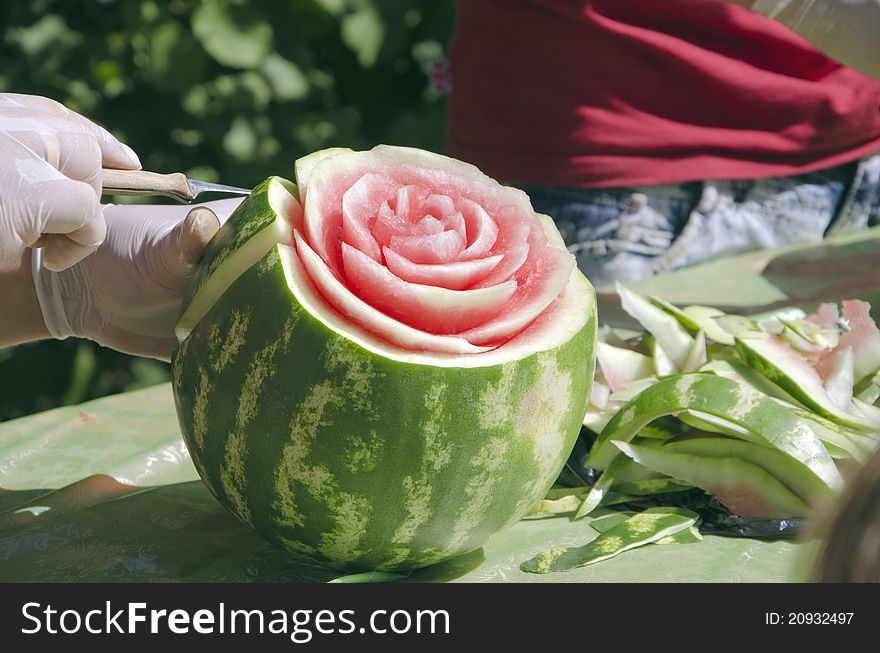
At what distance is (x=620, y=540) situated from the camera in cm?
144

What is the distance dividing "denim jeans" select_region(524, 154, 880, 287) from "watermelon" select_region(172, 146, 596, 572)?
47.8 inches

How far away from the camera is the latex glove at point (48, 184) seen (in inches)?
52.6

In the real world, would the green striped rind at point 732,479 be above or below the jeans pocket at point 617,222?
above

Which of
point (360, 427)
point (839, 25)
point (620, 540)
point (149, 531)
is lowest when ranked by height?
point (149, 531)

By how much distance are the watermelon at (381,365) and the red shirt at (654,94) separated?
1.14 metres

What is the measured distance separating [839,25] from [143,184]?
1.29 metres

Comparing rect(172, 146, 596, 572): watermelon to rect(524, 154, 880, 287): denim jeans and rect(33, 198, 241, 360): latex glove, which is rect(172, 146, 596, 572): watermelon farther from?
rect(524, 154, 880, 287): denim jeans

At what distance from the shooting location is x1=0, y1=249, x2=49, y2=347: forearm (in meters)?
1.68

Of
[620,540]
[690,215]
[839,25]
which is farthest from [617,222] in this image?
[620,540]

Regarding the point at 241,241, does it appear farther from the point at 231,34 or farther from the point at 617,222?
the point at 231,34

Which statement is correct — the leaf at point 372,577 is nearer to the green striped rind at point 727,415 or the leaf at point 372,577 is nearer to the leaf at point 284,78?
the green striped rind at point 727,415

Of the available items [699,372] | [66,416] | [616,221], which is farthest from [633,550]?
[616,221]

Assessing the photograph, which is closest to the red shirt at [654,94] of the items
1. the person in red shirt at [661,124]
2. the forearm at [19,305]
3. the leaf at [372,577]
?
the person in red shirt at [661,124]
